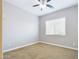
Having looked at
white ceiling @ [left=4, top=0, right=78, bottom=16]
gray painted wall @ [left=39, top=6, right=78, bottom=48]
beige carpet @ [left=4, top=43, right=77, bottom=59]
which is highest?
white ceiling @ [left=4, top=0, right=78, bottom=16]

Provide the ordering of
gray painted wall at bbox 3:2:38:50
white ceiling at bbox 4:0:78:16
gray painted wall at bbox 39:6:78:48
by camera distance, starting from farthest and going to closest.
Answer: gray painted wall at bbox 39:6:78:48 → white ceiling at bbox 4:0:78:16 → gray painted wall at bbox 3:2:38:50

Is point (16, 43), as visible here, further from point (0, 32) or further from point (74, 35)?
point (74, 35)

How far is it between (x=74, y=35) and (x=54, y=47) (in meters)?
0.74

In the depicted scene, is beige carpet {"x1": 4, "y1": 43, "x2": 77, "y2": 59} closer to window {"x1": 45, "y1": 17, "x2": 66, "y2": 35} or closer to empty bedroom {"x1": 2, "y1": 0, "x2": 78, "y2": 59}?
empty bedroom {"x1": 2, "y1": 0, "x2": 78, "y2": 59}

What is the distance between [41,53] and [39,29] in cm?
62

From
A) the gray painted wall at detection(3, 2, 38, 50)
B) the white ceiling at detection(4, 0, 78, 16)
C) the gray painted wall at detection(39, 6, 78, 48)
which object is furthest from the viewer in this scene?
the gray painted wall at detection(39, 6, 78, 48)

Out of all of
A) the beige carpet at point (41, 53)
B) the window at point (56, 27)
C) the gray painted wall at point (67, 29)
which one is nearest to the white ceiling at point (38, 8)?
the gray painted wall at point (67, 29)

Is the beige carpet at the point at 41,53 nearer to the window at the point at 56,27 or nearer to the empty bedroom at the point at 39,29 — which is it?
the empty bedroom at the point at 39,29

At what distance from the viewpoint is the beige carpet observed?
166cm

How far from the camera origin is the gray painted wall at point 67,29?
1.98m

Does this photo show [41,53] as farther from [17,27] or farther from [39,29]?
[17,27]

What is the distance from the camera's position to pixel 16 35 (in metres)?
1.59

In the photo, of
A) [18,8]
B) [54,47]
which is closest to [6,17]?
[18,8]

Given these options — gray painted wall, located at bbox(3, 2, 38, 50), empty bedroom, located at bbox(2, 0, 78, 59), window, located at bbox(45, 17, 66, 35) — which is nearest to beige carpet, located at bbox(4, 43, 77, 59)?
empty bedroom, located at bbox(2, 0, 78, 59)
